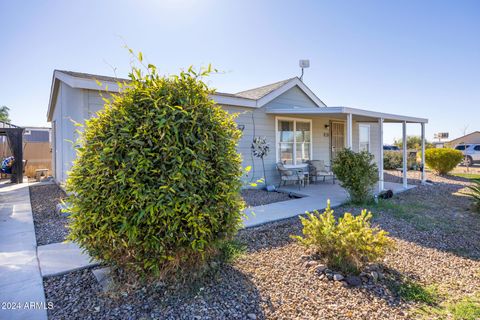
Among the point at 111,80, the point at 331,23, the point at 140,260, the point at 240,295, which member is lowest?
the point at 240,295

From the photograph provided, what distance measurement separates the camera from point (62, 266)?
3029mm

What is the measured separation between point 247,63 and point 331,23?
3.02 metres

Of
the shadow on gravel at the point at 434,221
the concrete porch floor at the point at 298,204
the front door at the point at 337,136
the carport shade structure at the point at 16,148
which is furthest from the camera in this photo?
the front door at the point at 337,136

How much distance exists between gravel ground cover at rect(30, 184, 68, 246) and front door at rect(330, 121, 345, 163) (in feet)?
31.0

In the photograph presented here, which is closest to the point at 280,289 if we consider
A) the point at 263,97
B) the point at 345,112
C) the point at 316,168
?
the point at 345,112

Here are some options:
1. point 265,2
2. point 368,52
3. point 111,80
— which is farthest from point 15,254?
point 368,52

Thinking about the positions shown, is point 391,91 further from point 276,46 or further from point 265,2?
point 265,2

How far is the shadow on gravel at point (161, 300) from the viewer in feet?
7.02

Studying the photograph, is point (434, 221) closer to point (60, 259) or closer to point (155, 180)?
point (155, 180)

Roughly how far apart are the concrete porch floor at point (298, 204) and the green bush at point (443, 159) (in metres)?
5.26

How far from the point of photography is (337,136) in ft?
37.2

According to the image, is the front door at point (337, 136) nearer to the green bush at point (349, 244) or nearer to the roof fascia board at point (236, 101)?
the roof fascia board at point (236, 101)

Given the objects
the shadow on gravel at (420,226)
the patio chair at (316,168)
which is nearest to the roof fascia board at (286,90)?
the patio chair at (316,168)

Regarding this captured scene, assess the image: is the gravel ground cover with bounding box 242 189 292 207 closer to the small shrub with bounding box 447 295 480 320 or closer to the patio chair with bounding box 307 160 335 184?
the patio chair with bounding box 307 160 335 184
